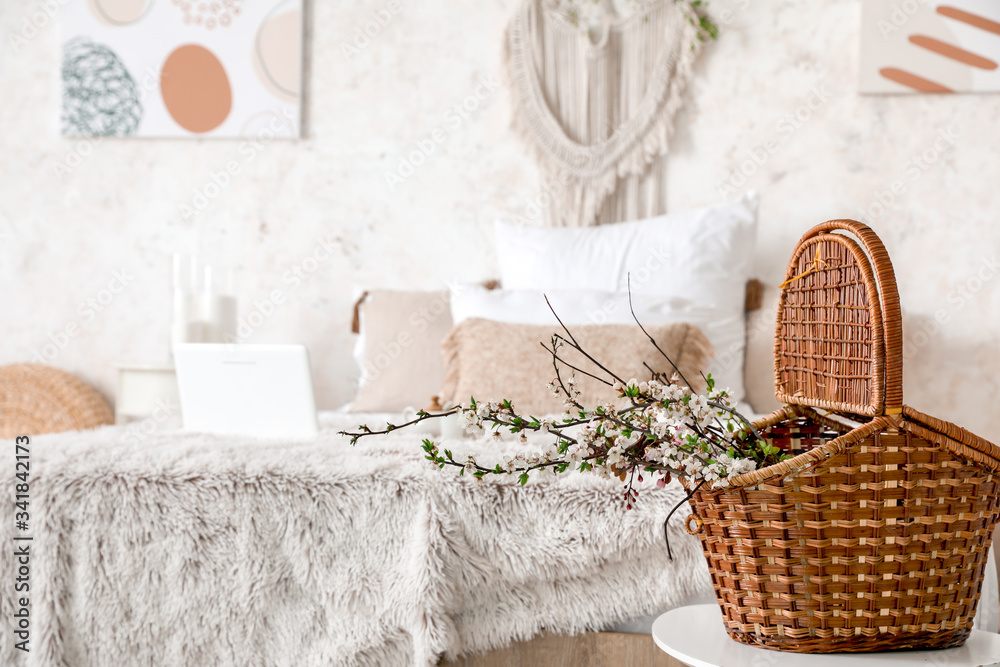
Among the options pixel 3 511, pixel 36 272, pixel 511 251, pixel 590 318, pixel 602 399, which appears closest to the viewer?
pixel 3 511

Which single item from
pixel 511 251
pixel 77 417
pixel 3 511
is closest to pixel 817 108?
pixel 511 251

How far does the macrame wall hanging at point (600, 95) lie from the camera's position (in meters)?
2.48

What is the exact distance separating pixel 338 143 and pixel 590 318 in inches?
48.0

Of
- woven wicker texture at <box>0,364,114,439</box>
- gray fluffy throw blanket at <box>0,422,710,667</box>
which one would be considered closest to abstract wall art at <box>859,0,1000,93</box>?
gray fluffy throw blanket at <box>0,422,710,667</box>

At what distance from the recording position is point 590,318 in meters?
1.98

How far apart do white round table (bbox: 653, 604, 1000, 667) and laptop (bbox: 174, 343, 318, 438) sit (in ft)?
2.82

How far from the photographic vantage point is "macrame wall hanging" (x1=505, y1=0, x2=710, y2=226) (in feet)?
8.13

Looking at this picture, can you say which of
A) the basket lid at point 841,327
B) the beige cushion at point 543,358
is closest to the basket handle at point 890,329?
the basket lid at point 841,327

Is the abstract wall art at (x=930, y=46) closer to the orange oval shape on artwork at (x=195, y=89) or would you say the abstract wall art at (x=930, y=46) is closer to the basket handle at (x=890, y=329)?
the basket handle at (x=890, y=329)

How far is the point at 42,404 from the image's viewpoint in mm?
2689

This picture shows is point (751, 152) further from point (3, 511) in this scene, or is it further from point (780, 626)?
point (3, 511)

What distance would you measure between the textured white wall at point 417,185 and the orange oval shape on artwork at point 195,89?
10 cm

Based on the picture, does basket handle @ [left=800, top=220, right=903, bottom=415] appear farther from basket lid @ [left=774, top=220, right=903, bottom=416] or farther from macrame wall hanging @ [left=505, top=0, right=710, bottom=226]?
macrame wall hanging @ [left=505, top=0, right=710, bottom=226]

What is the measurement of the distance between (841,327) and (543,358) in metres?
0.97
